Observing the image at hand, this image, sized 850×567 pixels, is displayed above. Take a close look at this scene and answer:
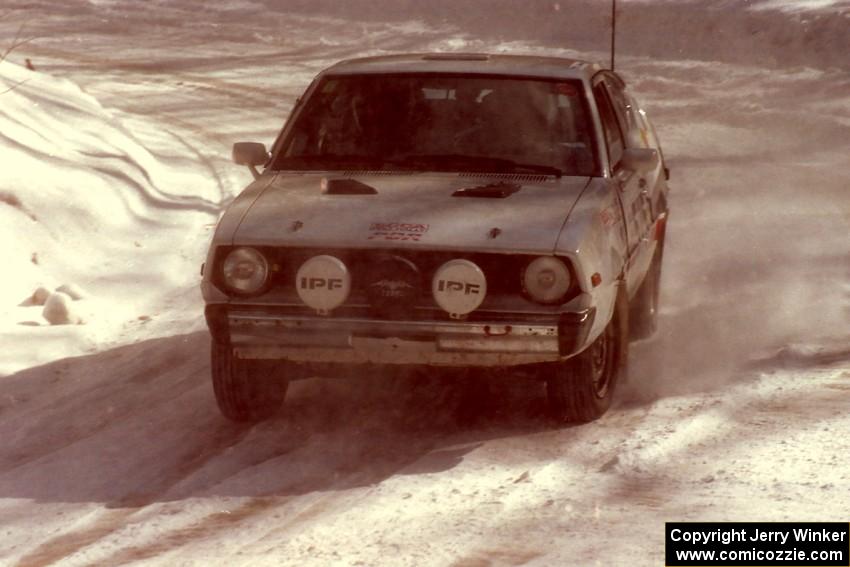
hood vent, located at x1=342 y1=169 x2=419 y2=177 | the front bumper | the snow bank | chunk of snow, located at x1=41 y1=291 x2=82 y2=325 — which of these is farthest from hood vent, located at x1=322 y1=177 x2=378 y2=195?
chunk of snow, located at x1=41 y1=291 x2=82 y2=325

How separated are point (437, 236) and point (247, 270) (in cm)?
85

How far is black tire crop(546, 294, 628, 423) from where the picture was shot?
6.97 m

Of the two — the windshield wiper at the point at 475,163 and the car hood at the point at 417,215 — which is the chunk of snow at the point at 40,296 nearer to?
the car hood at the point at 417,215

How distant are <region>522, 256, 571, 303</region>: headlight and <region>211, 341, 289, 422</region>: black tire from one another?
1.34m

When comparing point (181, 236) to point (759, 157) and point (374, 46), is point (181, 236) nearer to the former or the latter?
point (759, 157)

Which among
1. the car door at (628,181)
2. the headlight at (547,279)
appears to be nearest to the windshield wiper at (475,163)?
the car door at (628,181)

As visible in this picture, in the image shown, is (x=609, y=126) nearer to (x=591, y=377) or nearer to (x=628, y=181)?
(x=628, y=181)

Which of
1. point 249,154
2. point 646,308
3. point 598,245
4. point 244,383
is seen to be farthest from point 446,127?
point 646,308

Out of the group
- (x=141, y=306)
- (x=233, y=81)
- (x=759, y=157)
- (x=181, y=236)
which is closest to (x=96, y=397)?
(x=141, y=306)

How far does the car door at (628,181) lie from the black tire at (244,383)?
1751 millimetres

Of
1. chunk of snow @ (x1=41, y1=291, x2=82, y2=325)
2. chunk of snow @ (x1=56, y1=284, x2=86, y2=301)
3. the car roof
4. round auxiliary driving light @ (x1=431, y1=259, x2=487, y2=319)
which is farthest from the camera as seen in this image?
chunk of snow @ (x1=56, y1=284, x2=86, y2=301)

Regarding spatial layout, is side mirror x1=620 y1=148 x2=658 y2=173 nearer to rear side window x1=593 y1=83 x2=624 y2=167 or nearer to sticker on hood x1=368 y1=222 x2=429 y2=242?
rear side window x1=593 y1=83 x2=624 y2=167

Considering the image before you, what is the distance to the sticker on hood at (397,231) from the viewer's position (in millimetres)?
6684

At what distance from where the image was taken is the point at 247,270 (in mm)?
6844
